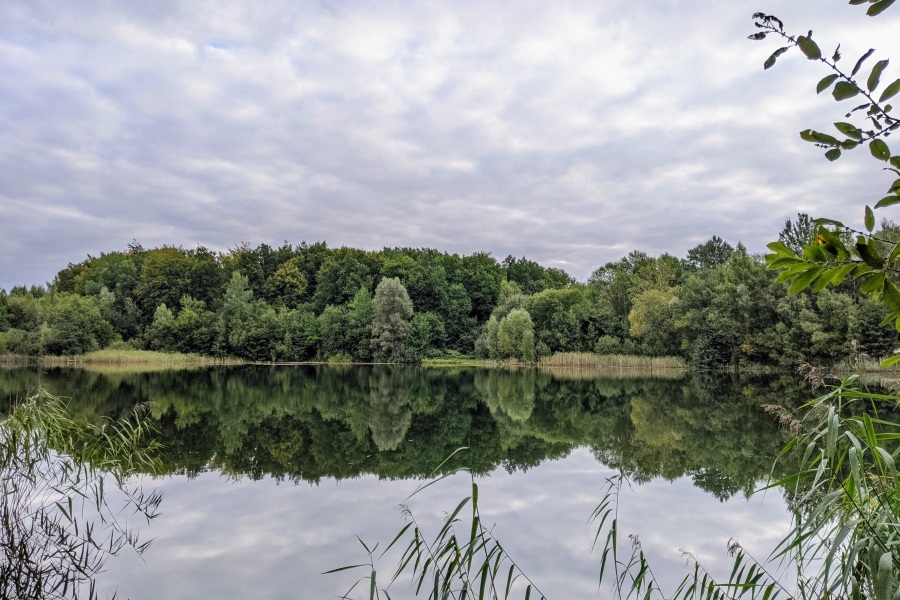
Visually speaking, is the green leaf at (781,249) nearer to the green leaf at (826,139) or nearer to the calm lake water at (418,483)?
the green leaf at (826,139)

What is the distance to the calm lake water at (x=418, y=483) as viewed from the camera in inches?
192

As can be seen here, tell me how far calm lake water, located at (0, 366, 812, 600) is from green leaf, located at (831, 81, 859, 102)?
3.26 meters

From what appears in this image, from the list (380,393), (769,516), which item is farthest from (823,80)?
(380,393)

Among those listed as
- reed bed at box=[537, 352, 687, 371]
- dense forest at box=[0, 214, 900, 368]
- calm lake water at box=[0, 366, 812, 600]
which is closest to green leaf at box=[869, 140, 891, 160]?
calm lake water at box=[0, 366, 812, 600]

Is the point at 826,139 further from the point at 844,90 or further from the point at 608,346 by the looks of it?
the point at 608,346

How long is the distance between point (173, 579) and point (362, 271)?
46.6 meters

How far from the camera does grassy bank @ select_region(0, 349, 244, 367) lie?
37.6 metres

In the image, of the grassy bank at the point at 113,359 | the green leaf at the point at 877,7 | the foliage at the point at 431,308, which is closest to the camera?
the green leaf at the point at 877,7

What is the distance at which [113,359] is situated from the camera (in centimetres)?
3891

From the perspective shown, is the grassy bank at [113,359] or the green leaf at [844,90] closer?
the green leaf at [844,90]

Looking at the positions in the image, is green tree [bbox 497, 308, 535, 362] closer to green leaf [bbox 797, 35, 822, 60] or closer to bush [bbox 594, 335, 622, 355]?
bush [bbox 594, 335, 622, 355]

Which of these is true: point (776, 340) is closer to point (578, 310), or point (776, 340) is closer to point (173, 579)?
point (578, 310)

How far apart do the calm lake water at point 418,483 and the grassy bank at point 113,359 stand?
965 inches

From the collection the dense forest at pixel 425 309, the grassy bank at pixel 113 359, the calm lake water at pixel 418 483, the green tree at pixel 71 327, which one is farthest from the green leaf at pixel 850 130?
the green tree at pixel 71 327
